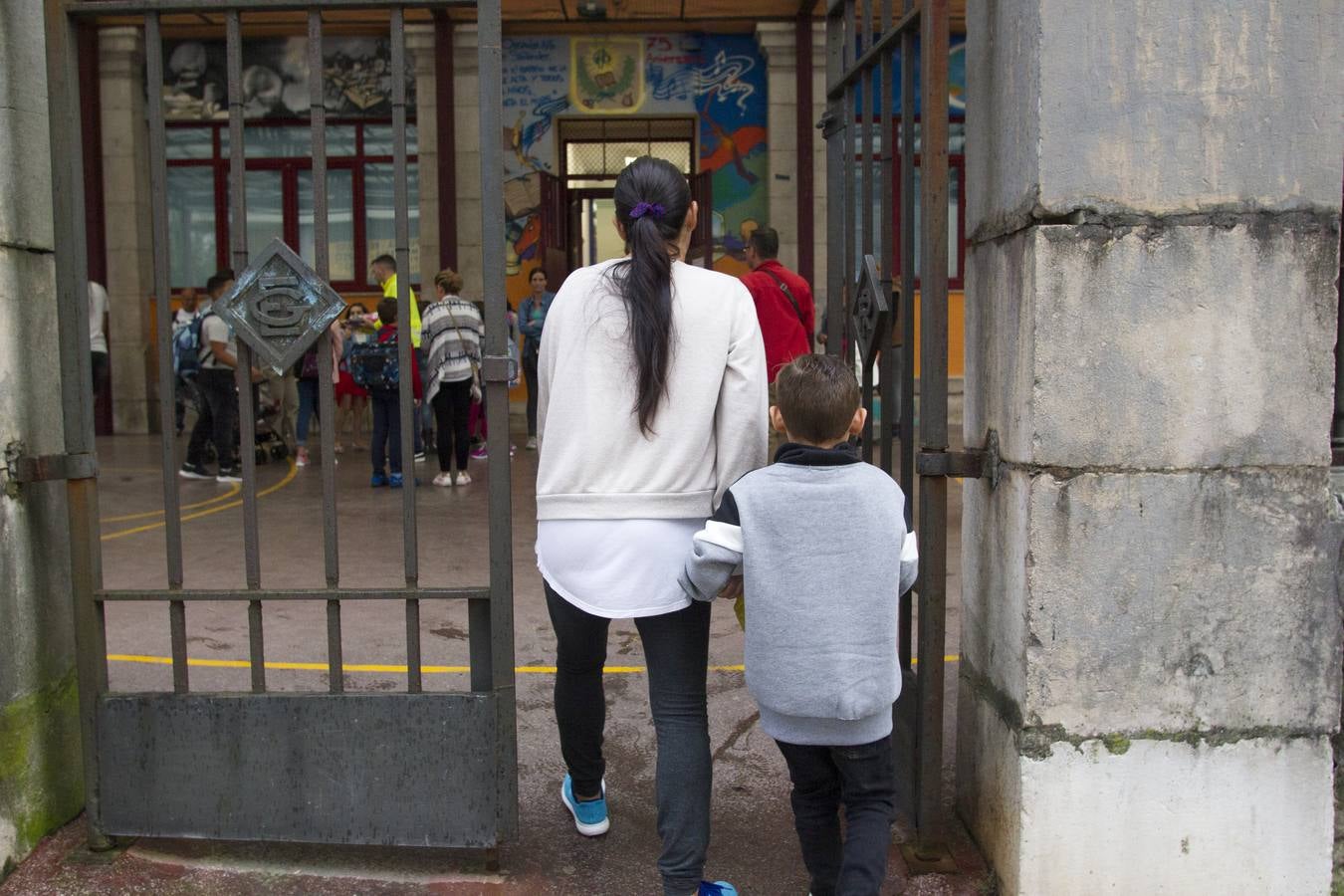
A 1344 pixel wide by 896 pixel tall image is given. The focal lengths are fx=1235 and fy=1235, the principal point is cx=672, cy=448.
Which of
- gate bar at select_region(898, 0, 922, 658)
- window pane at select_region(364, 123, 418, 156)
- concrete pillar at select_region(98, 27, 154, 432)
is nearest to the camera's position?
gate bar at select_region(898, 0, 922, 658)

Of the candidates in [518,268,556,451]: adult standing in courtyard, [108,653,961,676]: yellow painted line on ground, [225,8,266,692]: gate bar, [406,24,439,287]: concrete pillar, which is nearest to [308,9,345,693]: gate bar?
[225,8,266,692]: gate bar

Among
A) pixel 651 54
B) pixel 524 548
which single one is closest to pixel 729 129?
pixel 651 54

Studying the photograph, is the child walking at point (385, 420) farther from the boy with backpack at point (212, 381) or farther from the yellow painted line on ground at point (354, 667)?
the yellow painted line on ground at point (354, 667)

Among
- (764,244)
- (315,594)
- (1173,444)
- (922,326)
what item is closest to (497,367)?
(315,594)

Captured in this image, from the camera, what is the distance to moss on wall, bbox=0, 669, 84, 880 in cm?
315

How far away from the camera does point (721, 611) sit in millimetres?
6039

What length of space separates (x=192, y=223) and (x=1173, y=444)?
14.8 metres

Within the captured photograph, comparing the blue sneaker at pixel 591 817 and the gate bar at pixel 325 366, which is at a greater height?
the gate bar at pixel 325 366

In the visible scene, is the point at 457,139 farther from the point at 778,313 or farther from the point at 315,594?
the point at 315,594

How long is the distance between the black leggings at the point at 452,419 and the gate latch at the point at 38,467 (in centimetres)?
619

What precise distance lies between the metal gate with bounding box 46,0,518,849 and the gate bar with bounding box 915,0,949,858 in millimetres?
1069

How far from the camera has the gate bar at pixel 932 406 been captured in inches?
120

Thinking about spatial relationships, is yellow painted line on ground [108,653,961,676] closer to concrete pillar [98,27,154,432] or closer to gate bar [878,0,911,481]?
gate bar [878,0,911,481]

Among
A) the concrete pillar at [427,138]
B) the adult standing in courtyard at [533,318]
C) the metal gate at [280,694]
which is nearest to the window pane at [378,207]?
the concrete pillar at [427,138]
